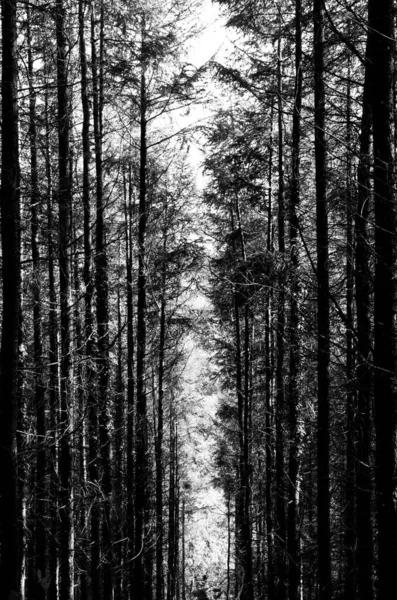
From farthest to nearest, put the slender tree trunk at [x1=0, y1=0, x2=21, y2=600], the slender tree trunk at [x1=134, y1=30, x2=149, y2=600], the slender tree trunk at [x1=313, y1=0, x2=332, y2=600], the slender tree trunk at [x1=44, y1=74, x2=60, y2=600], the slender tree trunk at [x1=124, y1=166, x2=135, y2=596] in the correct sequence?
the slender tree trunk at [x1=124, y1=166, x2=135, y2=596]
the slender tree trunk at [x1=134, y1=30, x2=149, y2=600]
the slender tree trunk at [x1=313, y1=0, x2=332, y2=600]
the slender tree trunk at [x1=44, y1=74, x2=60, y2=600]
the slender tree trunk at [x1=0, y1=0, x2=21, y2=600]

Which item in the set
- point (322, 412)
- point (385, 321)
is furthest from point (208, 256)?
point (385, 321)

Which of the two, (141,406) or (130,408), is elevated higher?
(130,408)

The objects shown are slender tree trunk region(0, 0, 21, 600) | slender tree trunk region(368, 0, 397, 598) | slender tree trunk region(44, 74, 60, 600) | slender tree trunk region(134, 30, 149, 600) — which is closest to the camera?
slender tree trunk region(368, 0, 397, 598)

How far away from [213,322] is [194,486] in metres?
20.0

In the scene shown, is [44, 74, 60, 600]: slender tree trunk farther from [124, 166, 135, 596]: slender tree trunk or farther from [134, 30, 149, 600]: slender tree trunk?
[124, 166, 135, 596]: slender tree trunk

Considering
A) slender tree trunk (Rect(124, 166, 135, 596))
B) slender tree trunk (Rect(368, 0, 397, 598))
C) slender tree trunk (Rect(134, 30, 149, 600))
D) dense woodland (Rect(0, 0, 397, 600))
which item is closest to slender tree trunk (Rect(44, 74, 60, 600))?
dense woodland (Rect(0, 0, 397, 600))

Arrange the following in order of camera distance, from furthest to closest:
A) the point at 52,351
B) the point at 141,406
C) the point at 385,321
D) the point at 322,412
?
the point at 141,406
the point at 52,351
the point at 322,412
the point at 385,321

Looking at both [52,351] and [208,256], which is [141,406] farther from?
[208,256]

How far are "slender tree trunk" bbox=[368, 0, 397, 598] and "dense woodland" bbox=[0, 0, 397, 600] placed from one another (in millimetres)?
15

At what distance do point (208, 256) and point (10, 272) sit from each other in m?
7.17

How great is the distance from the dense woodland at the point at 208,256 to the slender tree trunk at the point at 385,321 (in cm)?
2

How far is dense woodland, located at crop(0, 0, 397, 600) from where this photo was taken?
4574 millimetres

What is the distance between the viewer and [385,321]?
437cm

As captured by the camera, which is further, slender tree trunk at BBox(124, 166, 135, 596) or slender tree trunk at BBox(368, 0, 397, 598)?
slender tree trunk at BBox(124, 166, 135, 596)
